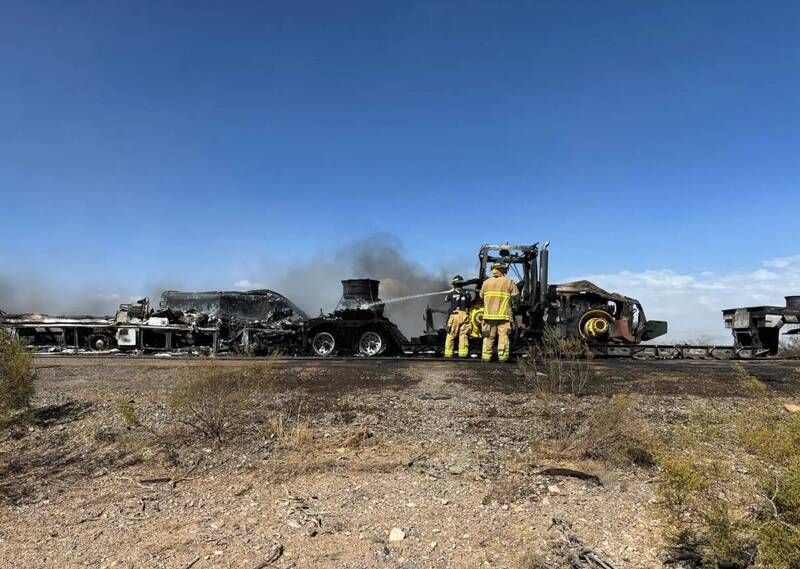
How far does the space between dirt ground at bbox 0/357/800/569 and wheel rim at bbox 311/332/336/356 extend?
22.7ft

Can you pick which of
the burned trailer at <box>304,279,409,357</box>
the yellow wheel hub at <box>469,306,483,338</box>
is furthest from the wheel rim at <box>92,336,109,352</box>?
the yellow wheel hub at <box>469,306,483,338</box>

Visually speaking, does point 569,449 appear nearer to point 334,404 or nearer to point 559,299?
point 334,404

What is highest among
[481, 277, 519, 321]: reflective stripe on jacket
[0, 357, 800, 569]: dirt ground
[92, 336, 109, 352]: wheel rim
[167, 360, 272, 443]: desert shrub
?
[481, 277, 519, 321]: reflective stripe on jacket

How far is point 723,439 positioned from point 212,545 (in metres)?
4.56

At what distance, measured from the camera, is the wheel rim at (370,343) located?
594 inches

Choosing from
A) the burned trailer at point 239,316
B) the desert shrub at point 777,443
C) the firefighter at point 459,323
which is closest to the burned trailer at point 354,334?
the burned trailer at point 239,316

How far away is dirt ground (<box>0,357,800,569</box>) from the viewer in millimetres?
3768

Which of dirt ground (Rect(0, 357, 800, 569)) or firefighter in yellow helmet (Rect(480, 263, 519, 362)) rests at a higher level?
firefighter in yellow helmet (Rect(480, 263, 519, 362))

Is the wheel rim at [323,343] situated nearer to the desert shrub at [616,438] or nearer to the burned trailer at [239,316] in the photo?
the burned trailer at [239,316]

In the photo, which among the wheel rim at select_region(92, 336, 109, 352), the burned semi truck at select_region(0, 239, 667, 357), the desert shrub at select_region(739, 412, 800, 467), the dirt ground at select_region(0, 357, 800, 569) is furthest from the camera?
the wheel rim at select_region(92, 336, 109, 352)

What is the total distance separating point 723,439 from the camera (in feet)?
18.3

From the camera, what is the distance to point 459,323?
41.3 ft

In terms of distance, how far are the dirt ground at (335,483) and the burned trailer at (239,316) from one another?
7616 millimetres

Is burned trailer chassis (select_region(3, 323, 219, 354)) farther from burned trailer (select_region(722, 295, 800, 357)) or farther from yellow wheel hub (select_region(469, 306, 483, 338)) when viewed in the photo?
burned trailer (select_region(722, 295, 800, 357))
